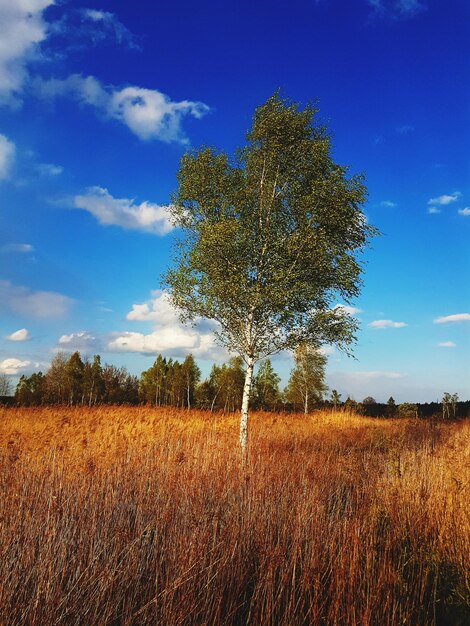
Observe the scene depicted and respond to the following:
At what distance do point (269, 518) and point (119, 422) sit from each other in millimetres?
8661

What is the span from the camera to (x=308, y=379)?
38.4m

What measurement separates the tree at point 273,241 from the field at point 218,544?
3.88 metres

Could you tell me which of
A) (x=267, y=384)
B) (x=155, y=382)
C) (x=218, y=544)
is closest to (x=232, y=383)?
(x=267, y=384)

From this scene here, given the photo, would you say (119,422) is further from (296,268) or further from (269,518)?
(269,518)

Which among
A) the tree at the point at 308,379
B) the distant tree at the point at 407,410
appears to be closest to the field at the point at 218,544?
the distant tree at the point at 407,410

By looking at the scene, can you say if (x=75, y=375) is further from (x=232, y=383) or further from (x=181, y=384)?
(x=232, y=383)

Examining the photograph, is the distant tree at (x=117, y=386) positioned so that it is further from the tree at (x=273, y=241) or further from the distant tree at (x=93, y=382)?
the tree at (x=273, y=241)

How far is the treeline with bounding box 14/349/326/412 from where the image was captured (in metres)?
38.6

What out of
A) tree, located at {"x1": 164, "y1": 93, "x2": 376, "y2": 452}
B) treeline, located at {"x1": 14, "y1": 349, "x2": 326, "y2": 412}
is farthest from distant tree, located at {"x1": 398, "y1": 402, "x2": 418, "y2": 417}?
tree, located at {"x1": 164, "y1": 93, "x2": 376, "y2": 452}

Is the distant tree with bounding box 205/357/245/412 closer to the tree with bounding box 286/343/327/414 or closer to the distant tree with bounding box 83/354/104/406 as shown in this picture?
the tree with bounding box 286/343/327/414

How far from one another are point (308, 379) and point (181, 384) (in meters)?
17.6

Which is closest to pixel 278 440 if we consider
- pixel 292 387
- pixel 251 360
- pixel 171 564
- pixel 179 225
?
pixel 251 360

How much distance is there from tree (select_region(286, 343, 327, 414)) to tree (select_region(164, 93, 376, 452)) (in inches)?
916

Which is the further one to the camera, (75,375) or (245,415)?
(75,375)
